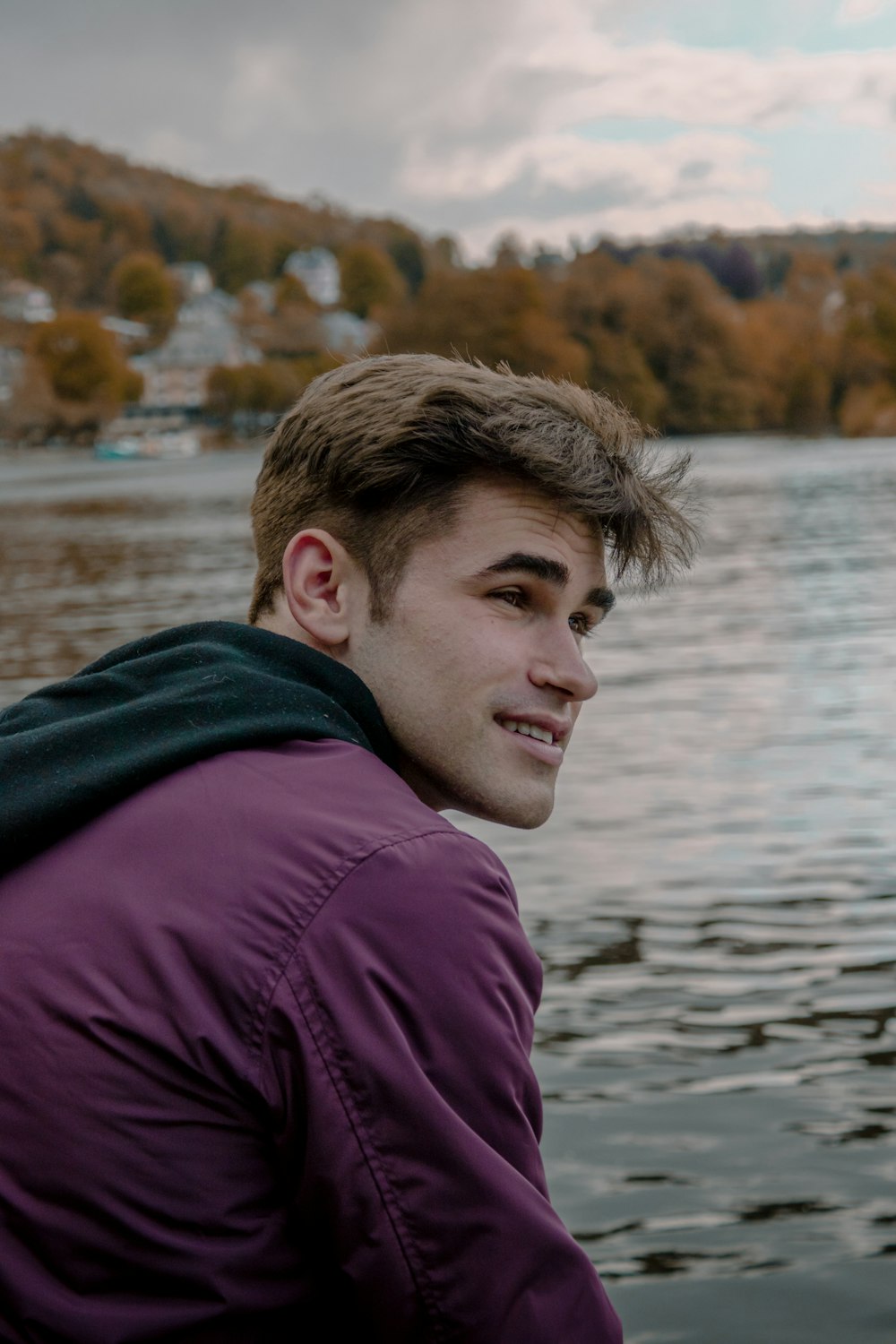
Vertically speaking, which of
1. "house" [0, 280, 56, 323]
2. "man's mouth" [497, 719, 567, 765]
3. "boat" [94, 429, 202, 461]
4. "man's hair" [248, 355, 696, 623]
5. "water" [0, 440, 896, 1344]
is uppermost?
"house" [0, 280, 56, 323]

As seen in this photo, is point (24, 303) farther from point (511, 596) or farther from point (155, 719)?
point (155, 719)

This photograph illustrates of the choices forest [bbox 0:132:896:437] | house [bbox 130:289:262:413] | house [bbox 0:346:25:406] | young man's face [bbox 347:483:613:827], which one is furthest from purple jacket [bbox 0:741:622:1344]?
house [bbox 130:289:262:413]

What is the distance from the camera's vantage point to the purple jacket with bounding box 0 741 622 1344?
1.56 m

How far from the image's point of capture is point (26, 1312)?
62.7 inches

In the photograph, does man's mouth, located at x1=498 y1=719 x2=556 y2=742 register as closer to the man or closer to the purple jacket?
the man

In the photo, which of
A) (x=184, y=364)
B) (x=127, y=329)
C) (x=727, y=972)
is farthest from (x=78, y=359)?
(x=727, y=972)

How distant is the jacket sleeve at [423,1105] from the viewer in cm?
155

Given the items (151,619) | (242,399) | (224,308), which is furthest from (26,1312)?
(224,308)

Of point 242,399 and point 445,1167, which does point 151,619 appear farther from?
point 242,399

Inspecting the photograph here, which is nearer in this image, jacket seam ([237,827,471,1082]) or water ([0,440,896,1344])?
jacket seam ([237,827,471,1082])

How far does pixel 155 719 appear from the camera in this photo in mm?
1747

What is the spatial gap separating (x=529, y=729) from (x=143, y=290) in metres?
197

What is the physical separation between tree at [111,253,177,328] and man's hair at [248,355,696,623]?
194524 mm

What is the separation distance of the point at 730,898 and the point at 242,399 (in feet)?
474
